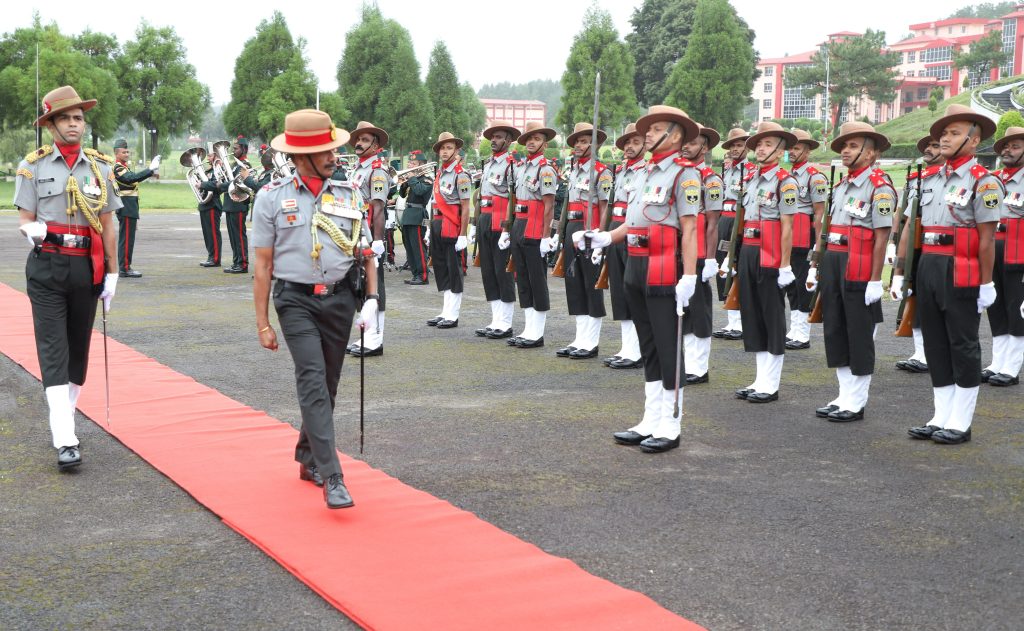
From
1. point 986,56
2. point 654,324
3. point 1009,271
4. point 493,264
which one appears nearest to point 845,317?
point 654,324

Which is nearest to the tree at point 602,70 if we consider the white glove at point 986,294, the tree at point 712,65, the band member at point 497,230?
the tree at point 712,65

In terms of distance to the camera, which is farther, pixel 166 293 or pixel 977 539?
pixel 166 293

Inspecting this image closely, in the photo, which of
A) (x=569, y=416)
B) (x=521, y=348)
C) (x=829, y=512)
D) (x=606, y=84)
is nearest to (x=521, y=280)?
(x=521, y=348)

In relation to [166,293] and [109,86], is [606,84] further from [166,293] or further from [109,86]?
[166,293]

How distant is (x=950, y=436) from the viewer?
700 centimetres

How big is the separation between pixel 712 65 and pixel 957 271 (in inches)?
2350

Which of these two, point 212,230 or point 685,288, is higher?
point 685,288

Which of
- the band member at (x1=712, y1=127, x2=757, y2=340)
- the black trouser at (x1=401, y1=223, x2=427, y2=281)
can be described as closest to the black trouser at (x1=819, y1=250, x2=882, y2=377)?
the band member at (x1=712, y1=127, x2=757, y2=340)

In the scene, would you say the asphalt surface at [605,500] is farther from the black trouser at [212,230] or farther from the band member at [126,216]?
the black trouser at [212,230]

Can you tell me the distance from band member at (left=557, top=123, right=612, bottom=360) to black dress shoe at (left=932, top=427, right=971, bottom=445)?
3.74 metres

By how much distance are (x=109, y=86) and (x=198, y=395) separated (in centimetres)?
5955

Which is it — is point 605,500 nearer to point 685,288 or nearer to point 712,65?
point 685,288

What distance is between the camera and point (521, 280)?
10789 millimetres

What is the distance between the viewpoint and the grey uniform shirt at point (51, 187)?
20.4ft
